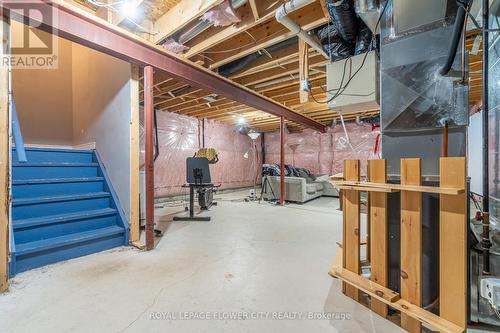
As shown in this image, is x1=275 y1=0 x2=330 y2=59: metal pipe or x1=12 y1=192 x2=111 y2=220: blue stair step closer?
x1=275 y1=0 x2=330 y2=59: metal pipe

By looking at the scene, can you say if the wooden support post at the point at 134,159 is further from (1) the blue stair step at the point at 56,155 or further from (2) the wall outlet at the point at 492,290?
(2) the wall outlet at the point at 492,290

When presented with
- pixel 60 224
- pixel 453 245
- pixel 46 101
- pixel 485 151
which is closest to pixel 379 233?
pixel 453 245

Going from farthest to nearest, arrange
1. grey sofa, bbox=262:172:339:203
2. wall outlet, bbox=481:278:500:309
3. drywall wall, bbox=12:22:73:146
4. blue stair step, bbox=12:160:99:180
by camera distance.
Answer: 1. grey sofa, bbox=262:172:339:203
2. drywall wall, bbox=12:22:73:146
3. blue stair step, bbox=12:160:99:180
4. wall outlet, bbox=481:278:500:309

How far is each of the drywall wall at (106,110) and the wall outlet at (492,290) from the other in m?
3.03

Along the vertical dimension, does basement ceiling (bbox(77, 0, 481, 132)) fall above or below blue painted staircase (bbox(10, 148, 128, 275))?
above

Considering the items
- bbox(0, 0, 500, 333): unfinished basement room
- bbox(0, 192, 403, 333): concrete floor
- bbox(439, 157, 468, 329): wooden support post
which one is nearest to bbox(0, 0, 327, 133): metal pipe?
bbox(0, 0, 500, 333): unfinished basement room

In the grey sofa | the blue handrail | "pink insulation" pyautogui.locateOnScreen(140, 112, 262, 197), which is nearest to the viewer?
the blue handrail

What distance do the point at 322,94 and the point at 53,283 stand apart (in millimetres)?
4972

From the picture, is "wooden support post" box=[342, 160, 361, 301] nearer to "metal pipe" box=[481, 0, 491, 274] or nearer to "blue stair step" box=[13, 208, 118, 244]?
"metal pipe" box=[481, 0, 491, 274]

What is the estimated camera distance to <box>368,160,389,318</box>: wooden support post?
146cm

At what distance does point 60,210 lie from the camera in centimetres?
261

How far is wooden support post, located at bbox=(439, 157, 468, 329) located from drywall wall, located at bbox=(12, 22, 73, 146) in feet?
16.7

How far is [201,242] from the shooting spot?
2.88 meters

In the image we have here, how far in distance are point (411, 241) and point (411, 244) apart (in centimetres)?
2
